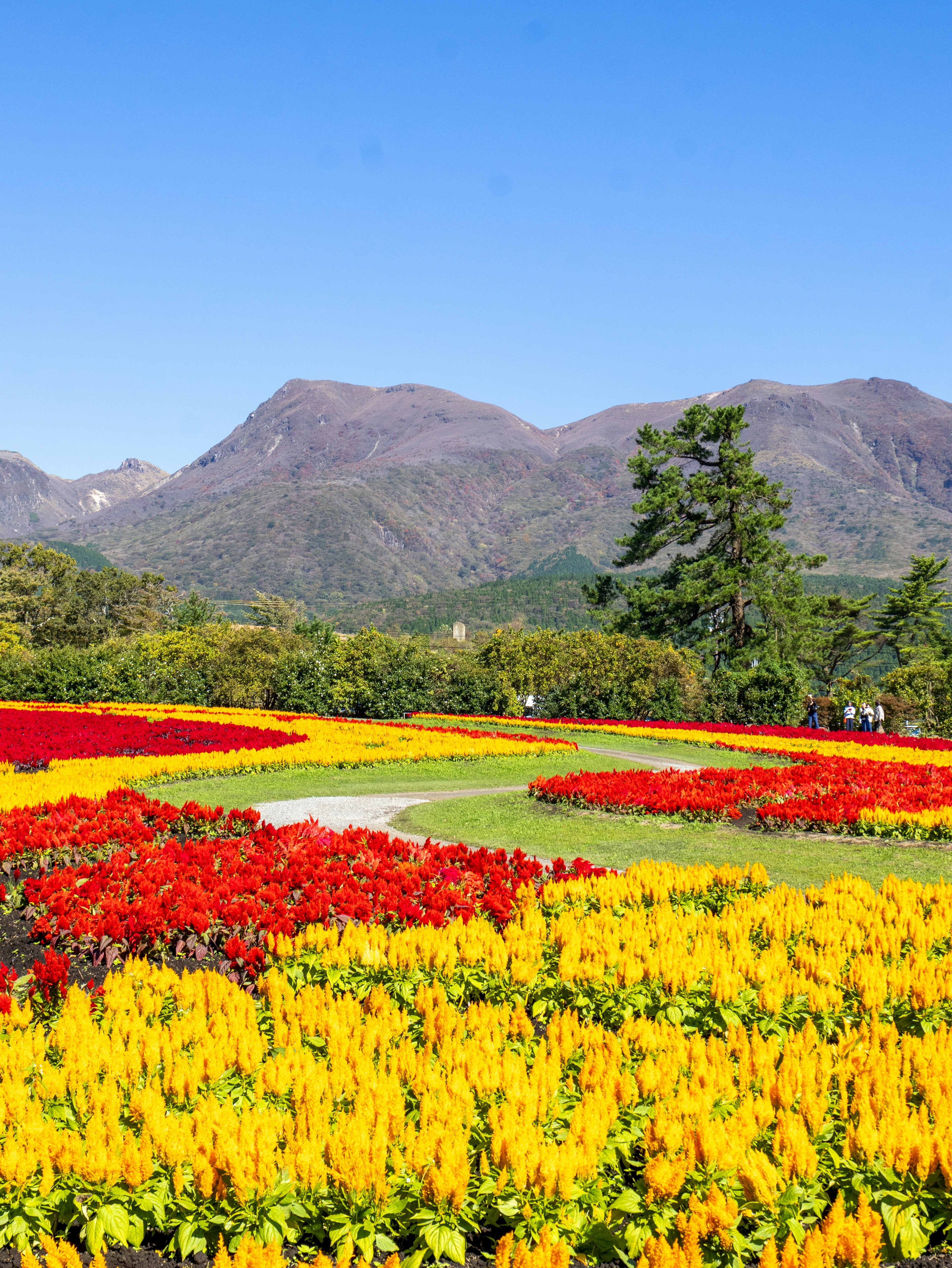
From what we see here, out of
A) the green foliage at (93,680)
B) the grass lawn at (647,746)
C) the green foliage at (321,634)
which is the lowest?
the grass lawn at (647,746)

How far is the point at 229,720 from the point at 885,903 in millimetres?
20268

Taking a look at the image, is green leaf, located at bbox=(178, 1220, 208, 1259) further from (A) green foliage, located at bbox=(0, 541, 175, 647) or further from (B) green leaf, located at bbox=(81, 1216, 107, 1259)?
(A) green foliage, located at bbox=(0, 541, 175, 647)

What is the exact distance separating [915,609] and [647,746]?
1694 inches

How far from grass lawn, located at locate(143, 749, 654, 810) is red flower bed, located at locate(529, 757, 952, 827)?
228 centimetres

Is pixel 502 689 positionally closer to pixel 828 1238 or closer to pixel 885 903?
pixel 885 903

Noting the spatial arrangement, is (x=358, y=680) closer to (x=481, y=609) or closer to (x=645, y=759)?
(x=645, y=759)

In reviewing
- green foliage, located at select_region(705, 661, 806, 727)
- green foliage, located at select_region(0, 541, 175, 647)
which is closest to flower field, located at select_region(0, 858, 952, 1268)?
green foliage, located at select_region(705, 661, 806, 727)

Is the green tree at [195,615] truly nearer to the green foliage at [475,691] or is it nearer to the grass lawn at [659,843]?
the green foliage at [475,691]

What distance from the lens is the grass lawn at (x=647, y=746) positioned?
19078 mm

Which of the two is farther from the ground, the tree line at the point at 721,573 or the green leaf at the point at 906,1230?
the tree line at the point at 721,573

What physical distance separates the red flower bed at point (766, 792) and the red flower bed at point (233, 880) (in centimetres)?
353

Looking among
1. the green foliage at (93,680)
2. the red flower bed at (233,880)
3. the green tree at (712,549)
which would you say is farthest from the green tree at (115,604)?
the red flower bed at (233,880)

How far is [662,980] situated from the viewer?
4.74 meters

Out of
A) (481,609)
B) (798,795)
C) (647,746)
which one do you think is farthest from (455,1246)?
(481,609)
